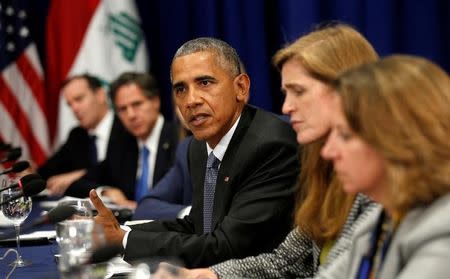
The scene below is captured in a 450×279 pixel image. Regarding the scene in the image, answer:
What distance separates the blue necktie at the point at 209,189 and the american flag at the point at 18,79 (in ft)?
13.8

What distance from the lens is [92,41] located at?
6688 mm

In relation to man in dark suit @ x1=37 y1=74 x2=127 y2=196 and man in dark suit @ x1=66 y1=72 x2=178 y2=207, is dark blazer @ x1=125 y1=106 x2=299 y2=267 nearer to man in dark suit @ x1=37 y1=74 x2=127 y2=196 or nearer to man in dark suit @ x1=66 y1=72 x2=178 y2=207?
man in dark suit @ x1=66 y1=72 x2=178 y2=207

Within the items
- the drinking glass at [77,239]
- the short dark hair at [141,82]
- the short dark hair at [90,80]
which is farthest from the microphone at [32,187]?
the short dark hair at [90,80]

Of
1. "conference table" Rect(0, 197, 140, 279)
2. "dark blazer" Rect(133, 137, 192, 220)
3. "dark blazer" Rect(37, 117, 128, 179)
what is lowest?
"dark blazer" Rect(37, 117, 128, 179)

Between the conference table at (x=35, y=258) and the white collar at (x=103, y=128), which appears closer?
the conference table at (x=35, y=258)

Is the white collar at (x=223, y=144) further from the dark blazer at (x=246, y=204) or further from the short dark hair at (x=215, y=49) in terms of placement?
the short dark hair at (x=215, y=49)

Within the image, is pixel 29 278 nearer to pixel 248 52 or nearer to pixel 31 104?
pixel 248 52

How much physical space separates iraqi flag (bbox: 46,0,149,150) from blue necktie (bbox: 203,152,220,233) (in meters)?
3.79

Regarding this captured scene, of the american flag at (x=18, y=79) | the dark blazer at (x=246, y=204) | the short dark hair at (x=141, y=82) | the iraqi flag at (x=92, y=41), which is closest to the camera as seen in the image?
the dark blazer at (x=246, y=204)

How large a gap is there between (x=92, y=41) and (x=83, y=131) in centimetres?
79

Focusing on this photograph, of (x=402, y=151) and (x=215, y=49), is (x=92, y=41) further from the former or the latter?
(x=402, y=151)

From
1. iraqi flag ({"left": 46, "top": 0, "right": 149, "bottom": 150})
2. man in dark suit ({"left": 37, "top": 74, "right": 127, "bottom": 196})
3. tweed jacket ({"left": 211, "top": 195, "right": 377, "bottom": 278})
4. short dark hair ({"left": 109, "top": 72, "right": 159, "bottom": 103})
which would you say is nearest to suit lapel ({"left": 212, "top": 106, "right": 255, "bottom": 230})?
tweed jacket ({"left": 211, "top": 195, "right": 377, "bottom": 278})

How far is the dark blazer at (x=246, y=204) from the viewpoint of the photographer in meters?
2.67

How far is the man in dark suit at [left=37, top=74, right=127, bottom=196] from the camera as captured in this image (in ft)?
20.8
